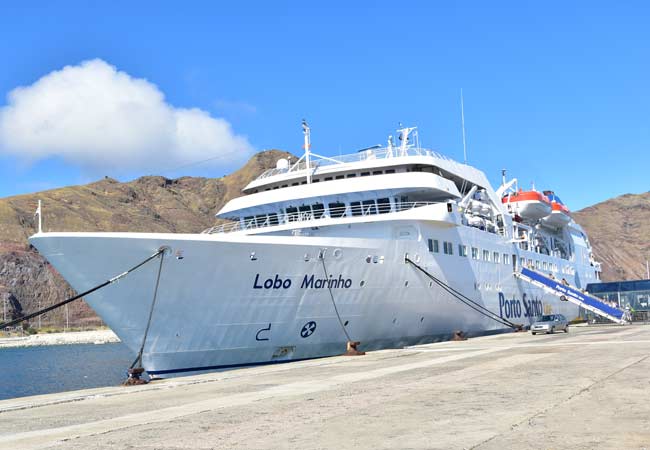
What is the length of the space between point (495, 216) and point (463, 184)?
121 inches

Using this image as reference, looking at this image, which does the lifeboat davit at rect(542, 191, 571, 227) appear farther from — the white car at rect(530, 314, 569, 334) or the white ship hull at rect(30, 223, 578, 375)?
the white ship hull at rect(30, 223, 578, 375)

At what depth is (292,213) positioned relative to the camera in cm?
2691

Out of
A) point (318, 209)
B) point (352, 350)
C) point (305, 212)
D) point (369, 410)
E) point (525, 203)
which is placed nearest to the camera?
point (369, 410)

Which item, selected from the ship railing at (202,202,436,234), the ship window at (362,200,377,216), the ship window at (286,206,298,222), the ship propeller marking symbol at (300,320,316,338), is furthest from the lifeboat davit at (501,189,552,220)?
the ship propeller marking symbol at (300,320,316,338)

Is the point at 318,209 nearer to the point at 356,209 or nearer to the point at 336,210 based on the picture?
the point at 336,210

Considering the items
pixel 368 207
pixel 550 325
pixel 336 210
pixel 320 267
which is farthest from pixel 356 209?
pixel 550 325

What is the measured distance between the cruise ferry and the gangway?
880mm

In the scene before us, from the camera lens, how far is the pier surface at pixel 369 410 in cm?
783

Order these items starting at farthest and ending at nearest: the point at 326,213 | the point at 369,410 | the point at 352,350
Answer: the point at 326,213, the point at 352,350, the point at 369,410

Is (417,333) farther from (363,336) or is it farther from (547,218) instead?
(547,218)

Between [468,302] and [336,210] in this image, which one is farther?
[468,302]

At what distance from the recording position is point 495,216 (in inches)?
1330

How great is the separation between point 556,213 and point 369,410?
124 feet

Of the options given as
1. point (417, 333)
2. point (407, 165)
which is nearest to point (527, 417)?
point (417, 333)
